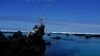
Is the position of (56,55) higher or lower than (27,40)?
lower

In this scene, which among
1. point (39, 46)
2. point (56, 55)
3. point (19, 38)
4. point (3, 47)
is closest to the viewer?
point (3, 47)

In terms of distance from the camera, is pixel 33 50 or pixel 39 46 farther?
pixel 39 46

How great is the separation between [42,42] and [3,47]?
9.95 metres

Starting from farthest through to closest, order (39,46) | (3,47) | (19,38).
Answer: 1. (39,46)
2. (19,38)
3. (3,47)

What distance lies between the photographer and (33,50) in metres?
42.4

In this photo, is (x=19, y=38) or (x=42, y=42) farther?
(x=42, y=42)

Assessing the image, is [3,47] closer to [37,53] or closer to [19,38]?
[19,38]

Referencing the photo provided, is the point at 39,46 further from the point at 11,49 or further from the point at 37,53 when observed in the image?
the point at 11,49

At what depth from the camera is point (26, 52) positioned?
4106cm

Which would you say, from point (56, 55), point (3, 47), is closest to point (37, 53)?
point (3, 47)

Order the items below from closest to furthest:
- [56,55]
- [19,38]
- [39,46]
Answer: [19,38] → [39,46] → [56,55]

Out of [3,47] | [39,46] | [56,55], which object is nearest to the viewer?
[3,47]

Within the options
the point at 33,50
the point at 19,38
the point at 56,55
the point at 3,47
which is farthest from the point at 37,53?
the point at 56,55

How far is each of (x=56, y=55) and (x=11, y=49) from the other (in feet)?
92.0
